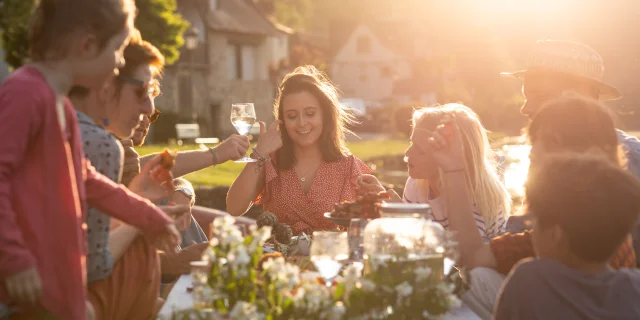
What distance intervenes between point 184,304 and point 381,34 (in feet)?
286

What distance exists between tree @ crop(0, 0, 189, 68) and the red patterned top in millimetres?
25238

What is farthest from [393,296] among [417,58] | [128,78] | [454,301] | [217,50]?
[417,58]

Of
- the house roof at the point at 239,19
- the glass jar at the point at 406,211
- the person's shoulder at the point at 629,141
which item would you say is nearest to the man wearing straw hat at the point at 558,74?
the person's shoulder at the point at 629,141

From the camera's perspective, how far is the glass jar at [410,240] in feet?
9.29

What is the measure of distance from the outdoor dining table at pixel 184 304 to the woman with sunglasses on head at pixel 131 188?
0.14m

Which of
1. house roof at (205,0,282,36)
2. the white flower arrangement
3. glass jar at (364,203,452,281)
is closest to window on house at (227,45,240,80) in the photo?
house roof at (205,0,282,36)

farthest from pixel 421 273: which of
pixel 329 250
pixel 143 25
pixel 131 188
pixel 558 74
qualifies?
pixel 143 25

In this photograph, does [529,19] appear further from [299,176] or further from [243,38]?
[243,38]

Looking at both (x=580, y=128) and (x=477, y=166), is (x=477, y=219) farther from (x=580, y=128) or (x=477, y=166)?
(x=580, y=128)

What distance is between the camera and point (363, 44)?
87312 mm

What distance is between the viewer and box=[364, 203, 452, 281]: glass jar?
283cm

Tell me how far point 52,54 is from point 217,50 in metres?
44.7

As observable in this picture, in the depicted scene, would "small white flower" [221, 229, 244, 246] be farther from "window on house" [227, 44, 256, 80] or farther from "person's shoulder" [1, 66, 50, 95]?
"window on house" [227, 44, 256, 80]

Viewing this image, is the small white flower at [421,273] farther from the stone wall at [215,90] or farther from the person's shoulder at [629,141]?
the stone wall at [215,90]
